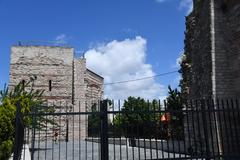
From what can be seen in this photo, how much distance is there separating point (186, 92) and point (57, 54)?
17745mm

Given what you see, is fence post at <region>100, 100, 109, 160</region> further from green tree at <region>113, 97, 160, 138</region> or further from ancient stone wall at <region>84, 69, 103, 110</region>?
ancient stone wall at <region>84, 69, 103, 110</region>

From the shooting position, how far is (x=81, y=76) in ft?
90.6

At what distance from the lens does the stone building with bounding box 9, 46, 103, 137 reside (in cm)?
2662

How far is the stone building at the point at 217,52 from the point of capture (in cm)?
953

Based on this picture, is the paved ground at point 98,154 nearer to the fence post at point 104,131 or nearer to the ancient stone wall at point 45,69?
the fence post at point 104,131

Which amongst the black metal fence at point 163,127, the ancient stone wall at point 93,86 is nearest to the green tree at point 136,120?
the black metal fence at point 163,127

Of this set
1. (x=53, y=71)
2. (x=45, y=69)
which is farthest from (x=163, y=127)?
(x=45, y=69)

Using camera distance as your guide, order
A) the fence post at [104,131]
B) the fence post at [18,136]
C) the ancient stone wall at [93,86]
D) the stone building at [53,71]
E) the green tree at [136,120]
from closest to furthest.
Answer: the fence post at [18,136] < the fence post at [104,131] < the green tree at [136,120] < the stone building at [53,71] < the ancient stone wall at [93,86]

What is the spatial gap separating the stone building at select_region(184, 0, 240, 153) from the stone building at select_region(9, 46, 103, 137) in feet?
55.8

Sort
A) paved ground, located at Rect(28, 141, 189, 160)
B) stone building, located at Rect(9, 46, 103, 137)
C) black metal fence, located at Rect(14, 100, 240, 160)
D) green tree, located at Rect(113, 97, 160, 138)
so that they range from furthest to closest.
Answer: stone building, located at Rect(9, 46, 103, 137) → paved ground, located at Rect(28, 141, 189, 160) → green tree, located at Rect(113, 97, 160, 138) → black metal fence, located at Rect(14, 100, 240, 160)

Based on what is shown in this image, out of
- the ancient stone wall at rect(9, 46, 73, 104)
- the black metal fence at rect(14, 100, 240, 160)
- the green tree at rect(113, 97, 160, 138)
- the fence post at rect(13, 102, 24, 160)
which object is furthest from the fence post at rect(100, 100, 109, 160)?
the ancient stone wall at rect(9, 46, 73, 104)

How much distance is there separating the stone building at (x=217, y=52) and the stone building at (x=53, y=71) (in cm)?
1700

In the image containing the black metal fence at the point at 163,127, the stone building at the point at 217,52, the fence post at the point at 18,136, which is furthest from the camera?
the stone building at the point at 217,52

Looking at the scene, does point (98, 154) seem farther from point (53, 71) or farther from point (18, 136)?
point (53, 71)
